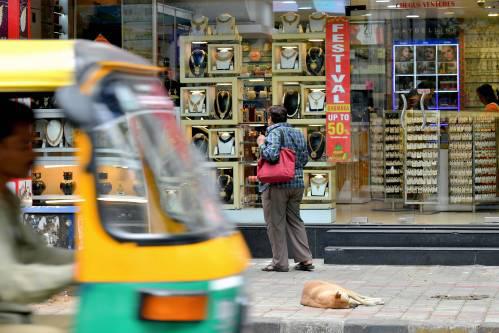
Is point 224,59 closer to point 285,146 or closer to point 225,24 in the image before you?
point 225,24

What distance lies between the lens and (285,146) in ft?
41.6

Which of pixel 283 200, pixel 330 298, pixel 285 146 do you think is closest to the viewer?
pixel 330 298

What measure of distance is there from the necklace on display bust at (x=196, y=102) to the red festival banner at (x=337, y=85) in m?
1.63

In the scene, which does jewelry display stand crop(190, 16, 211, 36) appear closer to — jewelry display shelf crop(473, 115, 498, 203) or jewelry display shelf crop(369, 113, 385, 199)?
jewelry display shelf crop(369, 113, 385, 199)

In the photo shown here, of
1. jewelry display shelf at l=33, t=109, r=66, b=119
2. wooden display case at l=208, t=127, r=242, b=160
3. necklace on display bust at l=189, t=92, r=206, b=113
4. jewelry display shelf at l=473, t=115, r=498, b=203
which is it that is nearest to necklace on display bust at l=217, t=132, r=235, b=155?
wooden display case at l=208, t=127, r=242, b=160

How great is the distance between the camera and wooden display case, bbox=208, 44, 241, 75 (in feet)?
49.3

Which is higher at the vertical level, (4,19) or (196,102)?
(4,19)

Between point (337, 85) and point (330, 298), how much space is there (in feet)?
17.4

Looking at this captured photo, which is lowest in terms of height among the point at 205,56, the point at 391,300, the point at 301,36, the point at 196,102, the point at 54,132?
the point at 391,300

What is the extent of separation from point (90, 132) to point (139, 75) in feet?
1.65

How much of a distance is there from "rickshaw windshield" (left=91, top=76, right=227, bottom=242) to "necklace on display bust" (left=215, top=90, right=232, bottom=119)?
10025 millimetres

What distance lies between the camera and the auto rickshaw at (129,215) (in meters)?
4.48

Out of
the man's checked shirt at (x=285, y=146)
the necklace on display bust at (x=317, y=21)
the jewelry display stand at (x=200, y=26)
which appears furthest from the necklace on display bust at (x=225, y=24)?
the man's checked shirt at (x=285, y=146)

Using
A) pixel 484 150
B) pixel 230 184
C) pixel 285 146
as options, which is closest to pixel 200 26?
pixel 230 184
